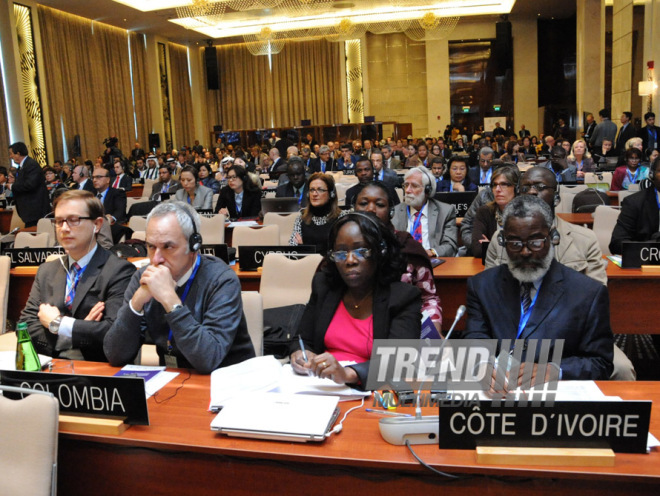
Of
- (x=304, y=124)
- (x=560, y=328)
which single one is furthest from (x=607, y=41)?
(x=560, y=328)

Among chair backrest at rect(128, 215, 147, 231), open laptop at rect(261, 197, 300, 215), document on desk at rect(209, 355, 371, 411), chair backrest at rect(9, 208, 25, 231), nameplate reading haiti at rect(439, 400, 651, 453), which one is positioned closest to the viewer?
nameplate reading haiti at rect(439, 400, 651, 453)

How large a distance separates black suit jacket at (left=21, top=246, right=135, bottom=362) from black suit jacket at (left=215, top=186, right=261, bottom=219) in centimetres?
443

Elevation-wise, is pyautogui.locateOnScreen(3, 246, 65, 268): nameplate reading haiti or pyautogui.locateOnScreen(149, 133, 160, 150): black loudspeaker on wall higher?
pyautogui.locateOnScreen(149, 133, 160, 150): black loudspeaker on wall

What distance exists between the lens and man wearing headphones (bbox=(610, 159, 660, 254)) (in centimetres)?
414

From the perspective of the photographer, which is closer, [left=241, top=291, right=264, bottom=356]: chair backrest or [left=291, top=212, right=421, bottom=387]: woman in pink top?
[left=291, top=212, right=421, bottom=387]: woman in pink top

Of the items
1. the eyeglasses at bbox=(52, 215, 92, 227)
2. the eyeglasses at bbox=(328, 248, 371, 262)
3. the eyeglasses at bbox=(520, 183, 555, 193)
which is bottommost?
the eyeglasses at bbox=(328, 248, 371, 262)

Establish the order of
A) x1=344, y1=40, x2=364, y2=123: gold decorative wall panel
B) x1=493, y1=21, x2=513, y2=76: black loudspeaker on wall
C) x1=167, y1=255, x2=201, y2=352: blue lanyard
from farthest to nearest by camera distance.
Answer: x1=344, y1=40, x2=364, y2=123: gold decorative wall panel
x1=493, y1=21, x2=513, y2=76: black loudspeaker on wall
x1=167, y1=255, x2=201, y2=352: blue lanyard

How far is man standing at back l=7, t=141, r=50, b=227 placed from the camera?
7.80 meters

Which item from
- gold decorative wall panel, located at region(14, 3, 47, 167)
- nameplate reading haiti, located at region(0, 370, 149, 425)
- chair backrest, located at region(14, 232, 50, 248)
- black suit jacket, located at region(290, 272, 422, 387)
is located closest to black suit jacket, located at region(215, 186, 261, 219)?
chair backrest, located at region(14, 232, 50, 248)

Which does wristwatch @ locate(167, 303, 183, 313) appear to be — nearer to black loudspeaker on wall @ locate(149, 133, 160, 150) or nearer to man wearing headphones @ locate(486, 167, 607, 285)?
man wearing headphones @ locate(486, 167, 607, 285)

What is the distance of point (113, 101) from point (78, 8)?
2.93 m

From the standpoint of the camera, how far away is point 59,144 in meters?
15.3

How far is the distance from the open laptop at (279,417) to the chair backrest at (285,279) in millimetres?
1892

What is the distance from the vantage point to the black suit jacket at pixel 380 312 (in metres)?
2.27
